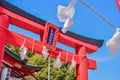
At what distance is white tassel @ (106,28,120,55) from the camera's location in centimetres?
346

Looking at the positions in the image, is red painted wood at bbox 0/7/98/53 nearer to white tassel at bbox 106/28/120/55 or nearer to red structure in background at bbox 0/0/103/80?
red structure in background at bbox 0/0/103/80

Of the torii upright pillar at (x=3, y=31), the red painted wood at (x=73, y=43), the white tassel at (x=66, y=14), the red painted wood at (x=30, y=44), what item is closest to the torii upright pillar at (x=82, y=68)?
the red painted wood at (x=30, y=44)

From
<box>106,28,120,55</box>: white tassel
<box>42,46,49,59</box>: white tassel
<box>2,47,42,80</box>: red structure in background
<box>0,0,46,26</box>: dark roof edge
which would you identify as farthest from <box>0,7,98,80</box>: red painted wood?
<box>106,28,120,55</box>: white tassel

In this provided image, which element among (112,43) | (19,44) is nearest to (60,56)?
(19,44)

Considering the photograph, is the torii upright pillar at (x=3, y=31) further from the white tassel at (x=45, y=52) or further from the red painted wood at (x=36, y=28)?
the white tassel at (x=45, y=52)

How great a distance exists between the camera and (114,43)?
11.5ft

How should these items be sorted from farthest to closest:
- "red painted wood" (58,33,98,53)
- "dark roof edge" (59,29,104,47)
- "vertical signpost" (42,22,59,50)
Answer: "dark roof edge" (59,29,104,47)
"red painted wood" (58,33,98,53)
"vertical signpost" (42,22,59,50)

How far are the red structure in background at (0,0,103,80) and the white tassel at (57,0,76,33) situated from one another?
4305 millimetres

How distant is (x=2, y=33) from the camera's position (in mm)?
7246

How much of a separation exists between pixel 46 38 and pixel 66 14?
5482 millimetres

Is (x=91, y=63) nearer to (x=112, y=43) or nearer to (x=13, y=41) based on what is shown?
(x=13, y=41)

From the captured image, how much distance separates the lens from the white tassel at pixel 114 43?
346cm

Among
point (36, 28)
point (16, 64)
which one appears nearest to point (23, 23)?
point (36, 28)

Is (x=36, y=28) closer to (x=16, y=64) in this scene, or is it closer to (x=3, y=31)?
(x=3, y=31)
